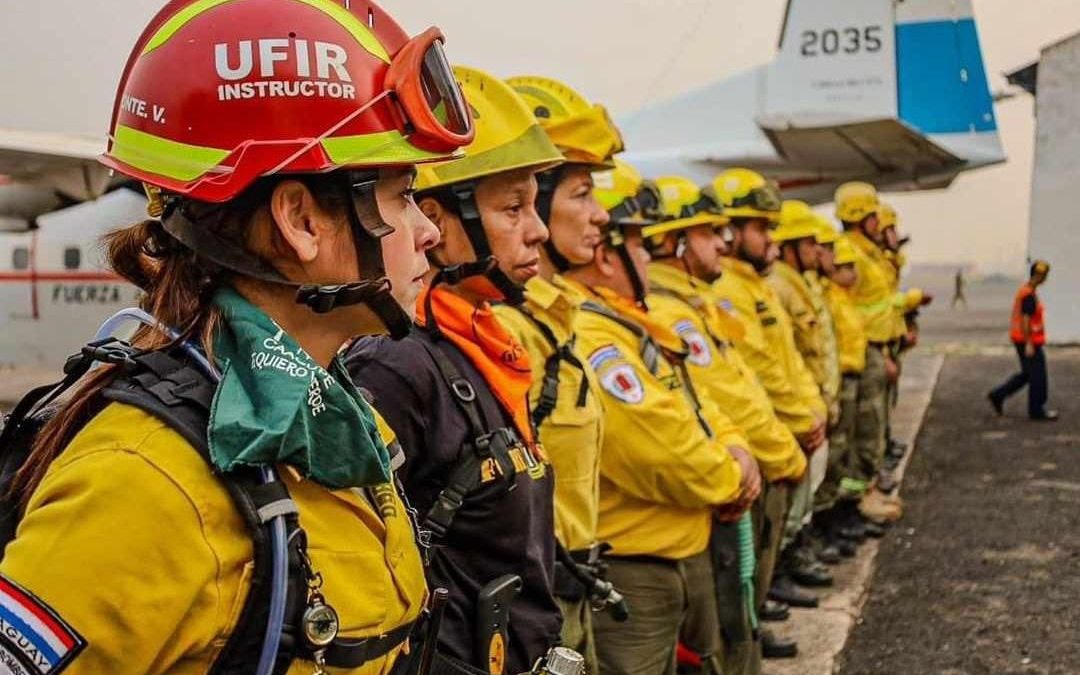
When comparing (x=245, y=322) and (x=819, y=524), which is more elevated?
(x=245, y=322)

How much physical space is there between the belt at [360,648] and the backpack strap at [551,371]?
1293 millimetres

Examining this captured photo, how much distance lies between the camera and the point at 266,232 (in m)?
1.47

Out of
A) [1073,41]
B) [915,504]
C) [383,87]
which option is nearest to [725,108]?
[1073,41]

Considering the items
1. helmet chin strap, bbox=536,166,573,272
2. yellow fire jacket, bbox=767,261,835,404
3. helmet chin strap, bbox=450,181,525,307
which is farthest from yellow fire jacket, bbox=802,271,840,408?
helmet chin strap, bbox=450,181,525,307

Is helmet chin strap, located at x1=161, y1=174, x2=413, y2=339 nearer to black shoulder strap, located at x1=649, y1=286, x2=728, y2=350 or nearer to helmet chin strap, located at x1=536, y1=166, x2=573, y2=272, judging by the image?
helmet chin strap, located at x1=536, y1=166, x2=573, y2=272

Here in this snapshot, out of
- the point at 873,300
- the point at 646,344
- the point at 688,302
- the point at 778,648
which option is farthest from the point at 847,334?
the point at 646,344

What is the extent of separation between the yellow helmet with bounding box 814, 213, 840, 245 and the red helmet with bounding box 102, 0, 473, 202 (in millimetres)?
7304

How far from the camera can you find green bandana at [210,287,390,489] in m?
1.27

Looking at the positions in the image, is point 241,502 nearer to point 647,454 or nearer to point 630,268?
point 647,454

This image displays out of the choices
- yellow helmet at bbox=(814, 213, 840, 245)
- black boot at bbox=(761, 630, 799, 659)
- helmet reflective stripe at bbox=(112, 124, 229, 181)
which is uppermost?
helmet reflective stripe at bbox=(112, 124, 229, 181)

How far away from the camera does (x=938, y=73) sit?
17422 millimetres

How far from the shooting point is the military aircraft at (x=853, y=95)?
1658cm

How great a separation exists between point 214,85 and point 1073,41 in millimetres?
22660

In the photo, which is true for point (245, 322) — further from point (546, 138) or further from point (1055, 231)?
point (1055, 231)
